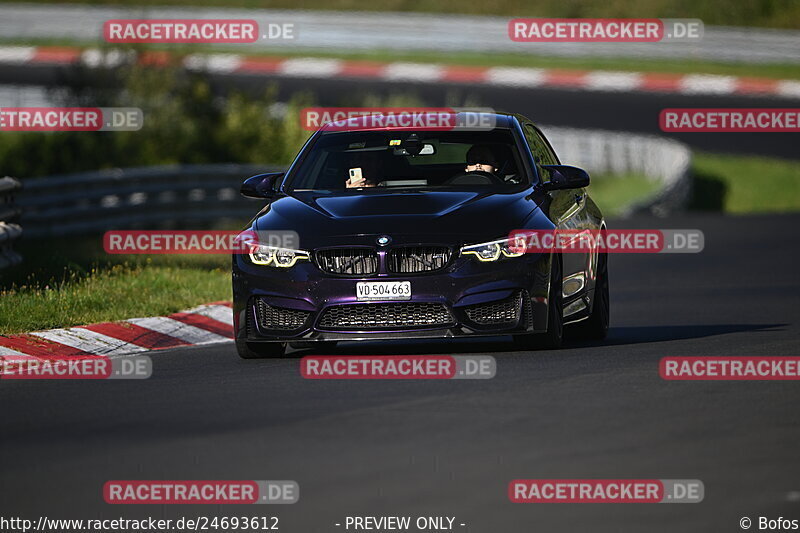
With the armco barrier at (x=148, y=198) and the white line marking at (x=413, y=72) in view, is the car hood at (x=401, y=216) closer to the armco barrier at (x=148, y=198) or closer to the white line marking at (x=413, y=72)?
the armco barrier at (x=148, y=198)

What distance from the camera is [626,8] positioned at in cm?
5131

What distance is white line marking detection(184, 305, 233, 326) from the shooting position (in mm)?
14289

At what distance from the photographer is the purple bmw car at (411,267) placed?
10758 millimetres

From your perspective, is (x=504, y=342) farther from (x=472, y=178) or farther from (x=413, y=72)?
(x=413, y=72)

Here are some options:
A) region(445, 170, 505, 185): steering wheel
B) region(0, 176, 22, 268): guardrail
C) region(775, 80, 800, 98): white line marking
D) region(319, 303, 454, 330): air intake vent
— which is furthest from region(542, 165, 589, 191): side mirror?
region(775, 80, 800, 98): white line marking

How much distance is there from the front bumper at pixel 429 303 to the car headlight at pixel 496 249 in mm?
43

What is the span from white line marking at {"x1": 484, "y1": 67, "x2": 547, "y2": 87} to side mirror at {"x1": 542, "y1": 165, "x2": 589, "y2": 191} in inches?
1280

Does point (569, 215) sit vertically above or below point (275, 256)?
above

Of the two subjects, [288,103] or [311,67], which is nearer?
[288,103]

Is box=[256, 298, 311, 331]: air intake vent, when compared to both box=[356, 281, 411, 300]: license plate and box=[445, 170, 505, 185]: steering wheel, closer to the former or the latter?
box=[356, 281, 411, 300]: license plate

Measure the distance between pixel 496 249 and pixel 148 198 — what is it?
556 inches

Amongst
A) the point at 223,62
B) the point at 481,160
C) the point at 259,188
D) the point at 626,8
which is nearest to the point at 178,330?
the point at 259,188

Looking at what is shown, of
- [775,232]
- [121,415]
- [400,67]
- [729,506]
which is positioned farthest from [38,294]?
[400,67]

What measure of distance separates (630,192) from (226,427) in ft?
85.1
